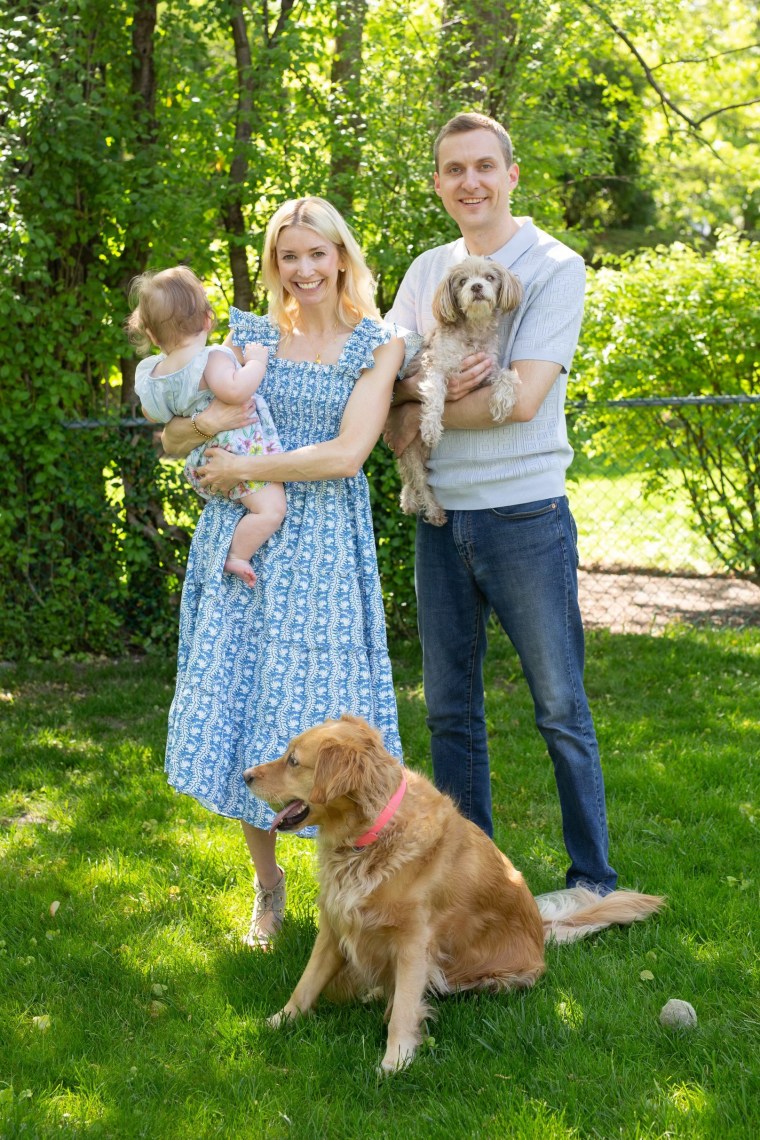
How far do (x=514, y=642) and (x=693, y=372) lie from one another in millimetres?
4929

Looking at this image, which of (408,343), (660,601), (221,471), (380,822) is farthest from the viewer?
(660,601)

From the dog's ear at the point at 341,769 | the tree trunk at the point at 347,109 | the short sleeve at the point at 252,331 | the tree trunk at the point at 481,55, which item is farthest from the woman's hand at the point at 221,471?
the tree trunk at the point at 481,55

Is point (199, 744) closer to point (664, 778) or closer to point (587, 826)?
point (587, 826)

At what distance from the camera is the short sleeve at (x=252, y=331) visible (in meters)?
3.54

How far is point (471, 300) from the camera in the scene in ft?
11.4

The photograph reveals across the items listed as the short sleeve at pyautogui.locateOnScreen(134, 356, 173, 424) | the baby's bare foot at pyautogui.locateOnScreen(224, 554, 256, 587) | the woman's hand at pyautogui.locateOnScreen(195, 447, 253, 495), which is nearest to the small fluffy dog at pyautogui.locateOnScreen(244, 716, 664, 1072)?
the baby's bare foot at pyautogui.locateOnScreen(224, 554, 256, 587)

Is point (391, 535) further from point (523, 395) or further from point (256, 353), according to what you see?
point (523, 395)

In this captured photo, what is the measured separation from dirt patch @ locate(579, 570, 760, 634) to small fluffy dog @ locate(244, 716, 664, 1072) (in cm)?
448

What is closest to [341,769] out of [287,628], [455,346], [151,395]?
[287,628]

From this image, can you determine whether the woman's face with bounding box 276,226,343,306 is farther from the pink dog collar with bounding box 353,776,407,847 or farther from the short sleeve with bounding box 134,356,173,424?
the pink dog collar with bounding box 353,776,407,847

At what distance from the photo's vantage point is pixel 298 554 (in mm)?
3455

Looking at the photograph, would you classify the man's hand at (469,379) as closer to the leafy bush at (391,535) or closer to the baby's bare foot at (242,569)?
the baby's bare foot at (242,569)

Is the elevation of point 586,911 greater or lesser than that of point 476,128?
lesser

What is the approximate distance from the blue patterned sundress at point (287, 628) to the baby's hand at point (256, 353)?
0.13 feet
